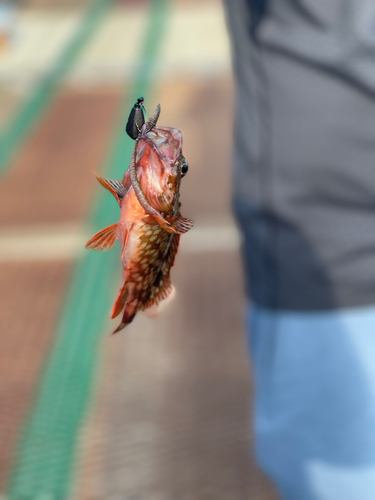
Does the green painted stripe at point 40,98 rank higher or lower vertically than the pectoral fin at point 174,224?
higher

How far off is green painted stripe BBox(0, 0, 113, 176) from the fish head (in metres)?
3.39

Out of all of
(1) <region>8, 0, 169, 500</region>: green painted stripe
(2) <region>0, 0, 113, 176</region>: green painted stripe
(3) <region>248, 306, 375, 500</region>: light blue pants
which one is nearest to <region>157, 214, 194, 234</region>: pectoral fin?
(3) <region>248, 306, 375, 500</region>: light blue pants

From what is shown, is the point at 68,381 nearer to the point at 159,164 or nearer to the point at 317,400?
the point at 317,400

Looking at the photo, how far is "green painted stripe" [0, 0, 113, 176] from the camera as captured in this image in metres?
3.85

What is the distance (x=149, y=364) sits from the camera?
2.16 meters

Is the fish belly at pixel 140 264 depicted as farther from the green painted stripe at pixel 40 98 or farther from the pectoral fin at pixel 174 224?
the green painted stripe at pixel 40 98

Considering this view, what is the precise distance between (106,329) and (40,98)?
10.3 feet

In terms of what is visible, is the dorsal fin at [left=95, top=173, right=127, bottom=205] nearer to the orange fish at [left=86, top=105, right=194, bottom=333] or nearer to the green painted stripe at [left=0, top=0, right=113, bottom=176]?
the orange fish at [left=86, top=105, right=194, bottom=333]

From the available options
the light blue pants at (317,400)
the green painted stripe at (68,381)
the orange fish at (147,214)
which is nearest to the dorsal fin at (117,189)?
the orange fish at (147,214)

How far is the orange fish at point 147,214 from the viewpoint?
1.49 ft

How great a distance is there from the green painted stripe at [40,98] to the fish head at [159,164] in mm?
3388

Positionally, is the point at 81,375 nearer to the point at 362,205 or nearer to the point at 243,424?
the point at 243,424

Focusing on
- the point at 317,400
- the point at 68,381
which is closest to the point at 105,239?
the point at 317,400

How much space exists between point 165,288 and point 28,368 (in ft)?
5.54
